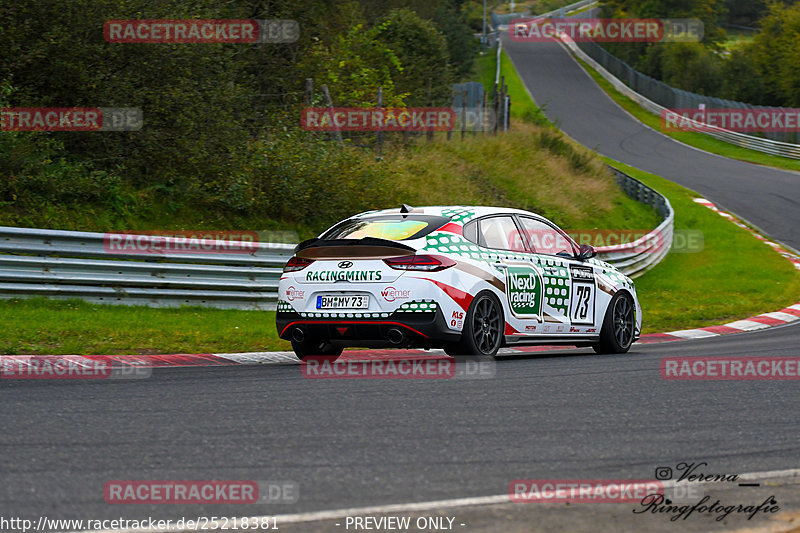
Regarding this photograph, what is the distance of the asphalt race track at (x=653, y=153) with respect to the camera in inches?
1339

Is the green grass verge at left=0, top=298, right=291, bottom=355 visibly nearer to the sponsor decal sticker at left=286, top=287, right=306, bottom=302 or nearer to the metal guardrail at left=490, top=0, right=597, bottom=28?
the sponsor decal sticker at left=286, top=287, right=306, bottom=302

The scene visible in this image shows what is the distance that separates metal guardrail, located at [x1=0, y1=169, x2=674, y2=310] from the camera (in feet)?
40.5

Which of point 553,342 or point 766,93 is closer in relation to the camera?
point 553,342

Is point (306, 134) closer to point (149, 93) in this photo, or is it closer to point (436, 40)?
point (149, 93)

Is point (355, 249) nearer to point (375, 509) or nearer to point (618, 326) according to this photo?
point (618, 326)

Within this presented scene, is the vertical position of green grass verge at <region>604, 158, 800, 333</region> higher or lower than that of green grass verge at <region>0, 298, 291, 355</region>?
lower

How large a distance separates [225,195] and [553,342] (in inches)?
309

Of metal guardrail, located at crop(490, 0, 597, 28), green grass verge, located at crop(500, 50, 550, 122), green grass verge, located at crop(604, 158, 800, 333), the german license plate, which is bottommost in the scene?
green grass verge, located at crop(604, 158, 800, 333)

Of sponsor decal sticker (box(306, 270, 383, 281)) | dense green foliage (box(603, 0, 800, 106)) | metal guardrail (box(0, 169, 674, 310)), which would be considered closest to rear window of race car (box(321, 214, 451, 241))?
sponsor decal sticker (box(306, 270, 383, 281))

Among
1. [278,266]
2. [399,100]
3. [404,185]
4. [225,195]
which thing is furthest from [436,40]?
[278,266]

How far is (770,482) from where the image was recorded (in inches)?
197

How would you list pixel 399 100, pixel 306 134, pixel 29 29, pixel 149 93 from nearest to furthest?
pixel 29 29 → pixel 149 93 → pixel 306 134 → pixel 399 100

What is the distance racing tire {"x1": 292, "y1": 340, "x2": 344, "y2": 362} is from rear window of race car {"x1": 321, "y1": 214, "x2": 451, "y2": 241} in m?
1.06

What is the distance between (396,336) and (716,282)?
14004 mm
